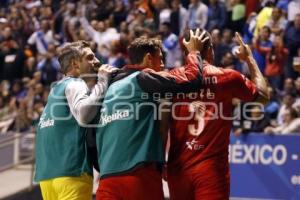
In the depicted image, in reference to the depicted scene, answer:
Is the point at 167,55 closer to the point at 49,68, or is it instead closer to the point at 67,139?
the point at 49,68

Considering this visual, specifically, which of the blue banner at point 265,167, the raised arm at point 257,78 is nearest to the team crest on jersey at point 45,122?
the raised arm at point 257,78

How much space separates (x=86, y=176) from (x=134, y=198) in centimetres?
76

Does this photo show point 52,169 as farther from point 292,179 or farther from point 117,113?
point 292,179

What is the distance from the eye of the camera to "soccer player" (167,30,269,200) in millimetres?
6812

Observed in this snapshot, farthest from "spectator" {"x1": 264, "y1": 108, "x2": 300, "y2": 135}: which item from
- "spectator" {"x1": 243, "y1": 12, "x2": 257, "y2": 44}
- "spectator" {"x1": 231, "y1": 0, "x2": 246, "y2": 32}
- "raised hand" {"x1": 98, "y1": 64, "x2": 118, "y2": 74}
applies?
"raised hand" {"x1": 98, "y1": 64, "x2": 118, "y2": 74}

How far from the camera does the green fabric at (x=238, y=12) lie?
55.8ft

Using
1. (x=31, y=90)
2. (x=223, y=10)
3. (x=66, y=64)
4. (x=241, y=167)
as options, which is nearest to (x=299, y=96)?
(x=241, y=167)

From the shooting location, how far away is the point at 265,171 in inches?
489

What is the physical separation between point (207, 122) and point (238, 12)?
10.4m

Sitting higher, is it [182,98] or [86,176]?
[182,98]

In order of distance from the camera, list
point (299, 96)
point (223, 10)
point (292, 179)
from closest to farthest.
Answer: point (292, 179), point (299, 96), point (223, 10)

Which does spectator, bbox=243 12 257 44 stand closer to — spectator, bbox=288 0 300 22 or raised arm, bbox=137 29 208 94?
spectator, bbox=288 0 300 22

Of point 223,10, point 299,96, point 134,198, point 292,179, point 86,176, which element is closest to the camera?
point 134,198

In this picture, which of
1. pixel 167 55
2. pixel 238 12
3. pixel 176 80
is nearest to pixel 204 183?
pixel 176 80
